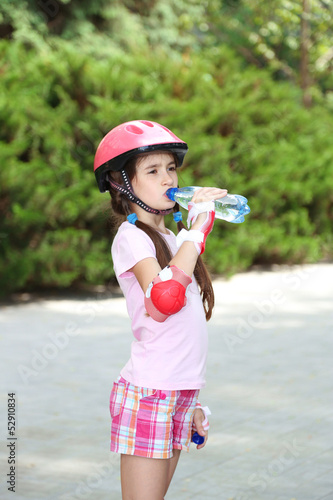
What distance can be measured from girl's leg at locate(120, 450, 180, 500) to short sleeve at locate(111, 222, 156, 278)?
0.60 metres

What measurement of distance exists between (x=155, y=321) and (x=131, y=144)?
60 centimetres

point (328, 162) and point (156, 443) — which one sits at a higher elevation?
point (156, 443)

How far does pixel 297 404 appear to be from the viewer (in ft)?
18.2

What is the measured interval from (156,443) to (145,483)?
13 cm

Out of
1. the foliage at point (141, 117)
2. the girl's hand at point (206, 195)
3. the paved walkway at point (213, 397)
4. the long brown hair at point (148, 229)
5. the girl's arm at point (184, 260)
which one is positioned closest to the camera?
the girl's arm at point (184, 260)

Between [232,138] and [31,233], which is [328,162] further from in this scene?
[31,233]

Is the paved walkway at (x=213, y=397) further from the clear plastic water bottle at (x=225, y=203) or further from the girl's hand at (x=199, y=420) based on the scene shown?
the clear plastic water bottle at (x=225, y=203)

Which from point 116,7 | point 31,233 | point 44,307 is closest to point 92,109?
point 31,233

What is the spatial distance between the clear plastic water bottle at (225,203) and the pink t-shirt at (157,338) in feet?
0.55

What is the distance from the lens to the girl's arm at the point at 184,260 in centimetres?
244

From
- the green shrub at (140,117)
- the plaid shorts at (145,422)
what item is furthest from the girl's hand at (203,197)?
the green shrub at (140,117)

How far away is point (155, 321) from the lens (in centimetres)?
257

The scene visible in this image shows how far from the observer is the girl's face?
8.86 ft

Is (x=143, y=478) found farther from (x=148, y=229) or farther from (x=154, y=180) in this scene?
(x=154, y=180)
